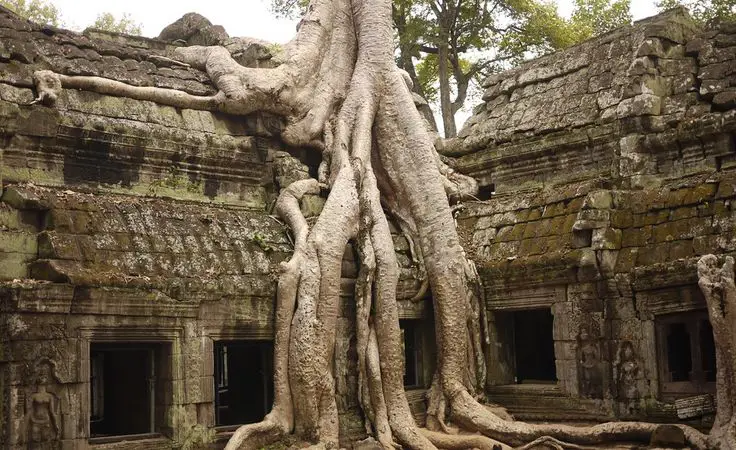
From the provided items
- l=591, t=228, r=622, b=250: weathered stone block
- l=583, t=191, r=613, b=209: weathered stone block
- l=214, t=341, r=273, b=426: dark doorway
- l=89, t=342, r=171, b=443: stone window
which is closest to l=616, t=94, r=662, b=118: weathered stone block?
l=583, t=191, r=613, b=209: weathered stone block

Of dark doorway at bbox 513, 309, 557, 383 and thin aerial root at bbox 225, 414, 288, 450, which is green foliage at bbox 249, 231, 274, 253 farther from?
dark doorway at bbox 513, 309, 557, 383

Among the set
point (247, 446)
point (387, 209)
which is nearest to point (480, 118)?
point (387, 209)

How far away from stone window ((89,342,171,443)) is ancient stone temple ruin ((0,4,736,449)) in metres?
0.03

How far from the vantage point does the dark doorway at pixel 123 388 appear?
10109mm

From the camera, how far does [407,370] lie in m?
12.2

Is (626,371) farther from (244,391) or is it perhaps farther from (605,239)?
(244,391)

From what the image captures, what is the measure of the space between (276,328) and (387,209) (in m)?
2.69

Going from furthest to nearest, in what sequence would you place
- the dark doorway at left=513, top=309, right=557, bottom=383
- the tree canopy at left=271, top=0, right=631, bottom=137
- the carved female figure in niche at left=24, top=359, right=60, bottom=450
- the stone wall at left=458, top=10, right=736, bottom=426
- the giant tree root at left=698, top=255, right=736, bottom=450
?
the tree canopy at left=271, top=0, right=631, bottom=137 < the dark doorway at left=513, top=309, right=557, bottom=383 < the stone wall at left=458, top=10, right=736, bottom=426 < the giant tree root at left=698, top=255, right=736, bottom=450 < the carved female figure in niche at left=24, top=359, right=60, bottom=450

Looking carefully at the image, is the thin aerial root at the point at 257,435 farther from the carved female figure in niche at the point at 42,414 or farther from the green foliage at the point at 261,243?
the green foliage at the point at 261,243

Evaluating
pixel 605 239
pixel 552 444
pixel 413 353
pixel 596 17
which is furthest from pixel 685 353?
pixel 596 17

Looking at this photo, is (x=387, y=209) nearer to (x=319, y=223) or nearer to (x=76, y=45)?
(x=319, y=223)

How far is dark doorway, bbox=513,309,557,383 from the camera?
13406mm

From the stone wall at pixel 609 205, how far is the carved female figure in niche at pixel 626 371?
14 mm

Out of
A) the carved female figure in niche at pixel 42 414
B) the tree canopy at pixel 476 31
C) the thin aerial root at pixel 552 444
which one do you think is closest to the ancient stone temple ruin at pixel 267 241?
the carved female figure in niche at pixel 42 414
